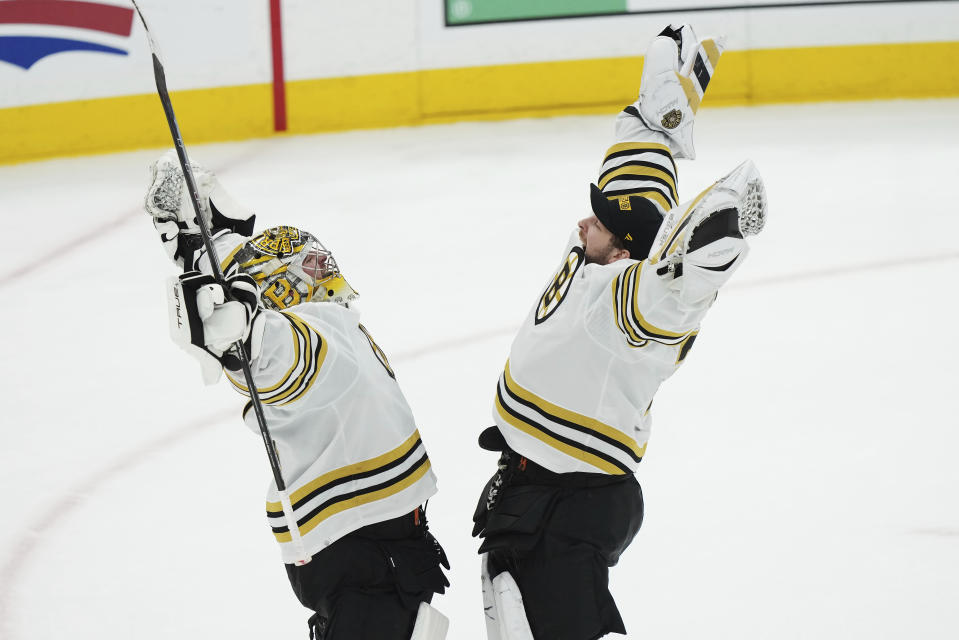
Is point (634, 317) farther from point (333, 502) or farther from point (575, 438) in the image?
point (333, 502)

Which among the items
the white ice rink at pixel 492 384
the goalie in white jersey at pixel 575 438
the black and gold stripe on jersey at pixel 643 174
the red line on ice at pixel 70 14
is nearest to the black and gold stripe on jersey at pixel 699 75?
the black and gold stripe on jersey at pixel 643 174

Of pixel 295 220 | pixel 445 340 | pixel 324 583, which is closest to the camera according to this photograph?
pixel 324 583

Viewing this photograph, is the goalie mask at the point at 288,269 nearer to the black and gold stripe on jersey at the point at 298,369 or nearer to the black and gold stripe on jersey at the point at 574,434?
the black and gold stripe on jersey at the point at 298,369

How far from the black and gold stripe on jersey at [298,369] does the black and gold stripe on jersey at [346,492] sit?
176 mm

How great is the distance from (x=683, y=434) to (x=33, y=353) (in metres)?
1.98

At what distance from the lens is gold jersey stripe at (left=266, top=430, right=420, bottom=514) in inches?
73.5

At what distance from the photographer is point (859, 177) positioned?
5148 mm

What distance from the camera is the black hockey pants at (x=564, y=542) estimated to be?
6.03 ft

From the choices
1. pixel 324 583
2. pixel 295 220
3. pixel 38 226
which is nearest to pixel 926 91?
pixel 295 220

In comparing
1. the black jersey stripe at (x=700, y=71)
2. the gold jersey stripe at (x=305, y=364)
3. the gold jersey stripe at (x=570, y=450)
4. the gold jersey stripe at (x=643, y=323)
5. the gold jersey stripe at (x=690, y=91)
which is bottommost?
the gold jersey stripe at (x=570, y=450)

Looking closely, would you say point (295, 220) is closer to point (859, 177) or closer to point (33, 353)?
point (33, 353)

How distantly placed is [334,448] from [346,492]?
71 mm

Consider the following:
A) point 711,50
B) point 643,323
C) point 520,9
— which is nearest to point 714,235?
point 643,323

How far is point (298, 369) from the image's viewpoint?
1.69 meters
